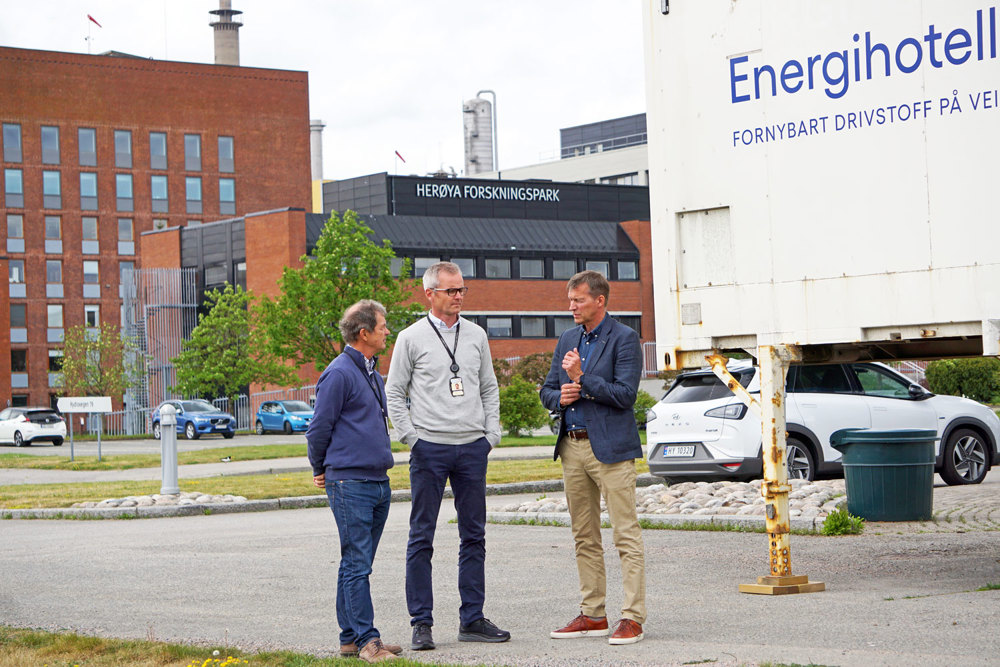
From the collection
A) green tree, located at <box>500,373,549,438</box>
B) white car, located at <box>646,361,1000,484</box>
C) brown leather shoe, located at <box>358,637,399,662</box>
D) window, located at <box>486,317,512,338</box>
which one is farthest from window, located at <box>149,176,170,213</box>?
brown leather shoe, located at <box>358,637,399,662</box>

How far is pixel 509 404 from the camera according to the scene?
3581 centimetres

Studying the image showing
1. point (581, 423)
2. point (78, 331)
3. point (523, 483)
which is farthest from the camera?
point (78, 331)

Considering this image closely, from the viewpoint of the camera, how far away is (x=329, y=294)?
4400 cm

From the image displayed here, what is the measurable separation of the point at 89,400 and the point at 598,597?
1032 inches

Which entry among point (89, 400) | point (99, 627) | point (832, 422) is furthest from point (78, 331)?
point (99, 627)

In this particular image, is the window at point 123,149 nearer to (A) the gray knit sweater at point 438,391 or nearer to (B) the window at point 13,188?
(B) the window at point 13,188

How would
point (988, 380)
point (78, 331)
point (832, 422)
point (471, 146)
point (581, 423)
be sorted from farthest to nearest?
point (471, 146)
point (78, 331)
point (988, 380)
point (832, 422)
point (581, 423)

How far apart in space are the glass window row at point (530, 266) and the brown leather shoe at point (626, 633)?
61.0 meters

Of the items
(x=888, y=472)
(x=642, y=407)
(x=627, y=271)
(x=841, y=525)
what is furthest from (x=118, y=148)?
(x=841, y=525)

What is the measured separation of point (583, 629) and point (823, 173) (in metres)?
3.49

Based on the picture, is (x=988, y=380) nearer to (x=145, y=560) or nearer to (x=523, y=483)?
(x=523, y=483)

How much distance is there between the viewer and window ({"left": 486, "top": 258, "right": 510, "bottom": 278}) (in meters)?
70.8

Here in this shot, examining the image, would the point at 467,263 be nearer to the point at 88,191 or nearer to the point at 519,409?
the point at 88,191

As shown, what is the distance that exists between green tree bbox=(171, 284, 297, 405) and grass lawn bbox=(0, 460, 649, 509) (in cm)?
3240
